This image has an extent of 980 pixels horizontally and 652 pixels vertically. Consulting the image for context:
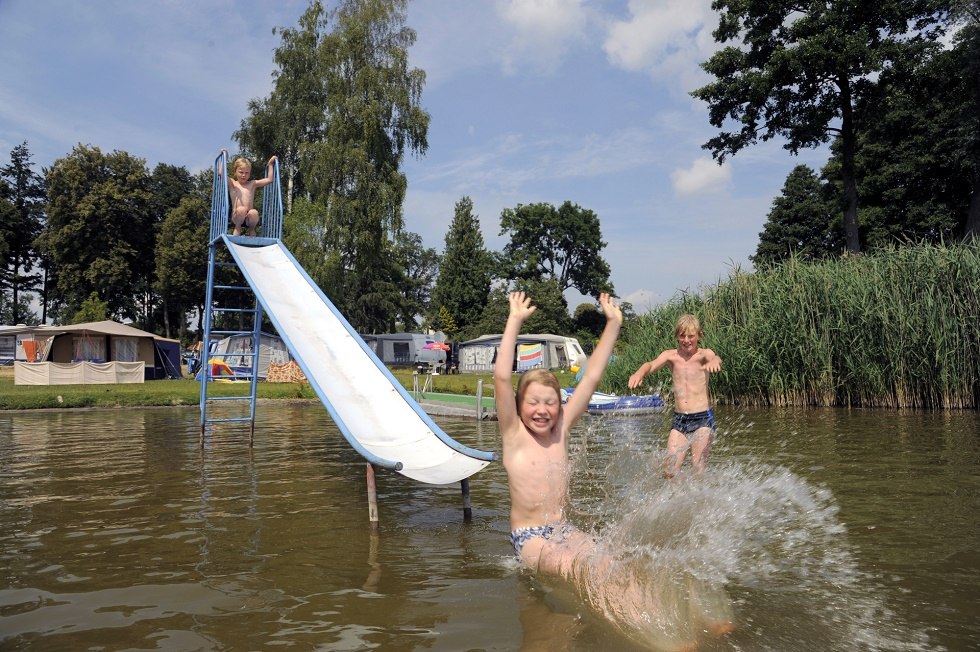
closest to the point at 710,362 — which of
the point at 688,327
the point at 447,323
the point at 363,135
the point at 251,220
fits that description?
the point at 688,327

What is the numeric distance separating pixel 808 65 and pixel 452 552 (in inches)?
1194

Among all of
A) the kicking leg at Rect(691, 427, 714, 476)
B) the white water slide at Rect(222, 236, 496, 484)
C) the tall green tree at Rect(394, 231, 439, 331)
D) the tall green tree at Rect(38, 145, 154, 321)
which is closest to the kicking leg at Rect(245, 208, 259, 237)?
the white water slide at Rect(222, 236, 496, 484)

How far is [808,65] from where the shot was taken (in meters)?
29.7

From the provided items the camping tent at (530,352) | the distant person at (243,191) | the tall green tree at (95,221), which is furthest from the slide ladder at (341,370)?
the tall green tree at (95,221)

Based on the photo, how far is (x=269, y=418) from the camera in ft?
57.8

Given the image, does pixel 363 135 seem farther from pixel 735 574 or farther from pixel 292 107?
pixel 735 574

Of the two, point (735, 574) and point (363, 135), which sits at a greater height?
point (363, 135)

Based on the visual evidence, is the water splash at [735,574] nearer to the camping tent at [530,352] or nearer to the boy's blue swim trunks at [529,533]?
the boy's blue swim trunks at [529,533]

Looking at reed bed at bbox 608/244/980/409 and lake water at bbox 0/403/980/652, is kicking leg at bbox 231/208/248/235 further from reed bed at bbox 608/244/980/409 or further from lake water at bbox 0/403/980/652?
reed bed at bbox 608/244/980/409

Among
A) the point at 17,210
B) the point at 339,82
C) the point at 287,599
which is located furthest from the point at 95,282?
the point at 287,599

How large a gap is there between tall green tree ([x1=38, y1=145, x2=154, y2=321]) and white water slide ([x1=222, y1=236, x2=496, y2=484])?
46.4 m

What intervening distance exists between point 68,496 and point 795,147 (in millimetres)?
32147

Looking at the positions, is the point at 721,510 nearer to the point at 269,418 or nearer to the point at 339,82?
the point at 269,418

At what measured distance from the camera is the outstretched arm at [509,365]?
14.1ft
